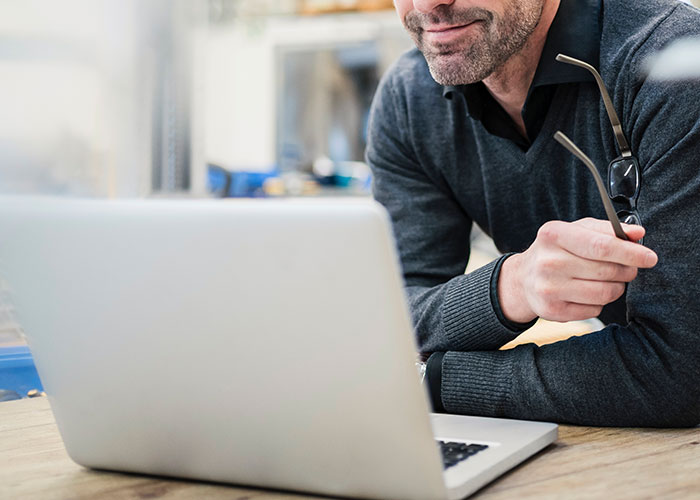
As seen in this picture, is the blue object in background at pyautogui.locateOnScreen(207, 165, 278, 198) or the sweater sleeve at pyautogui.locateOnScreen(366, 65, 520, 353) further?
the blue object in background at pyautogui.locateOnScreen(207, 165, 278, 198)

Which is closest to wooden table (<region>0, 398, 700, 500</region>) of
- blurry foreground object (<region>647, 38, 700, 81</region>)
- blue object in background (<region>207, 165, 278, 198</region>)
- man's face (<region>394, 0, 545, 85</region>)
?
blurry foreground object (<region>647, 38, 700, 81</region>)

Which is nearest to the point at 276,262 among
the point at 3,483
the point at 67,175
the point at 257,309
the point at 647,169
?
the point at 257,309

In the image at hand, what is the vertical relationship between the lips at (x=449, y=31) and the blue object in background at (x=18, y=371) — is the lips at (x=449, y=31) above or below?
above

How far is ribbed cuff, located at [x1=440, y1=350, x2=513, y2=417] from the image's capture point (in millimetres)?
869

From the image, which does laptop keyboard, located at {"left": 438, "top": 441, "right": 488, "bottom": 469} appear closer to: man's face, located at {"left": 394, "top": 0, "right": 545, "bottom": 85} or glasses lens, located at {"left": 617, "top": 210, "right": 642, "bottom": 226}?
glasses lens, located at {"left": 617, "top": 210, "right": 642, "bottom": 226}

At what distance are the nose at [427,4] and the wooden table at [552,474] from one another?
21.9 inches

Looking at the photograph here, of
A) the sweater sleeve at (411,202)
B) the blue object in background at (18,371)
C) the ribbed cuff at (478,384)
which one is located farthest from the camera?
the sweater sleeve at (411,202)

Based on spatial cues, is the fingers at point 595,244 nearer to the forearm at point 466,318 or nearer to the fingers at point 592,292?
the fingers at point 592,292

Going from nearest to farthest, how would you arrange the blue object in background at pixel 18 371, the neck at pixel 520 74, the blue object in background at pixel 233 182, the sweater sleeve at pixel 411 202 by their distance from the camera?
the blue object in background at pixel 18 371, the neck at pixel 520 74, the sweater sleeve at pixel 411 202, the blue object in background at pixel 233 182

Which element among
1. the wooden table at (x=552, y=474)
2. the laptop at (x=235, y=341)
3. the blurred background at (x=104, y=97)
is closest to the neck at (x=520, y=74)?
the wooden table at (x=552, y=474)

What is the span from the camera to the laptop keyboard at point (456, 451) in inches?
25.2

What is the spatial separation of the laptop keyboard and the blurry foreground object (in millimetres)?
475

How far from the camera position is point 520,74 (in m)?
1.18

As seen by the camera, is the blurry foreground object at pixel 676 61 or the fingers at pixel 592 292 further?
the blurry foreground object at pixel 676 61
